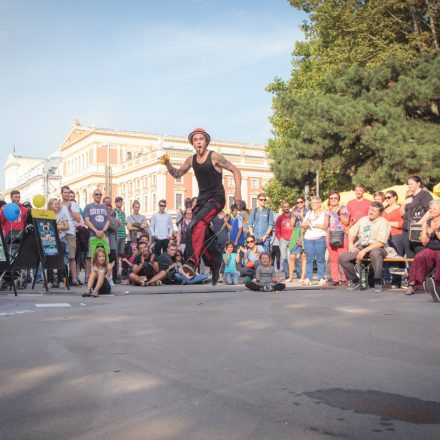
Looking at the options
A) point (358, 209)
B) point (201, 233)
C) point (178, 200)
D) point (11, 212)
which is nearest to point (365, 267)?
point (358, 209)

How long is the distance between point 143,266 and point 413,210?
601 cm

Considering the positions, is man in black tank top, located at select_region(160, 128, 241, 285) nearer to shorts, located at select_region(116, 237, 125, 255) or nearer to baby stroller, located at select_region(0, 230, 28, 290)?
baby stroller, located at select_region(0, 230, 28, 290)

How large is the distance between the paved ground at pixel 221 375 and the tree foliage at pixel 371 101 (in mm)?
19921

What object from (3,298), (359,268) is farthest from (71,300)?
(359,268)

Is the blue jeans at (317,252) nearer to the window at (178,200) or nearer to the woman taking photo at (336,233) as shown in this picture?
the woman taking photo at (336,233)

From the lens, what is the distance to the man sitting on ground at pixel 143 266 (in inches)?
624

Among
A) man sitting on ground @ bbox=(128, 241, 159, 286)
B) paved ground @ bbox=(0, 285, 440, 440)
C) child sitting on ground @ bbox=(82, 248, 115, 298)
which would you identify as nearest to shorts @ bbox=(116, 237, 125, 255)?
man sitting on ground @ bbox=(128, 241, 159, 286)

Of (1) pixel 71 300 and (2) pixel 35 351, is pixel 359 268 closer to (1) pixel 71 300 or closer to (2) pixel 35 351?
(1) pixel 71 300

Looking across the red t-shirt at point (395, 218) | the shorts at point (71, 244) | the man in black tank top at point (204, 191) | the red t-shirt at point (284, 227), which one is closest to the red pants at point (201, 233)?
the man in black tank top at point (204, 191)

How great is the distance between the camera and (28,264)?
502 inches

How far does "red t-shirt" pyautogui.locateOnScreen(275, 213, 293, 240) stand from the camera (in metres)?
17.2

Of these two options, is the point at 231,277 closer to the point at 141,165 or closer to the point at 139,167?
the point at 141,165

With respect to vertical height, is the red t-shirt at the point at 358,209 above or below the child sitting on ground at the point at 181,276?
above

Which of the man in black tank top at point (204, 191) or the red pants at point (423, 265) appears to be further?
the red pants at point (423, 265)
